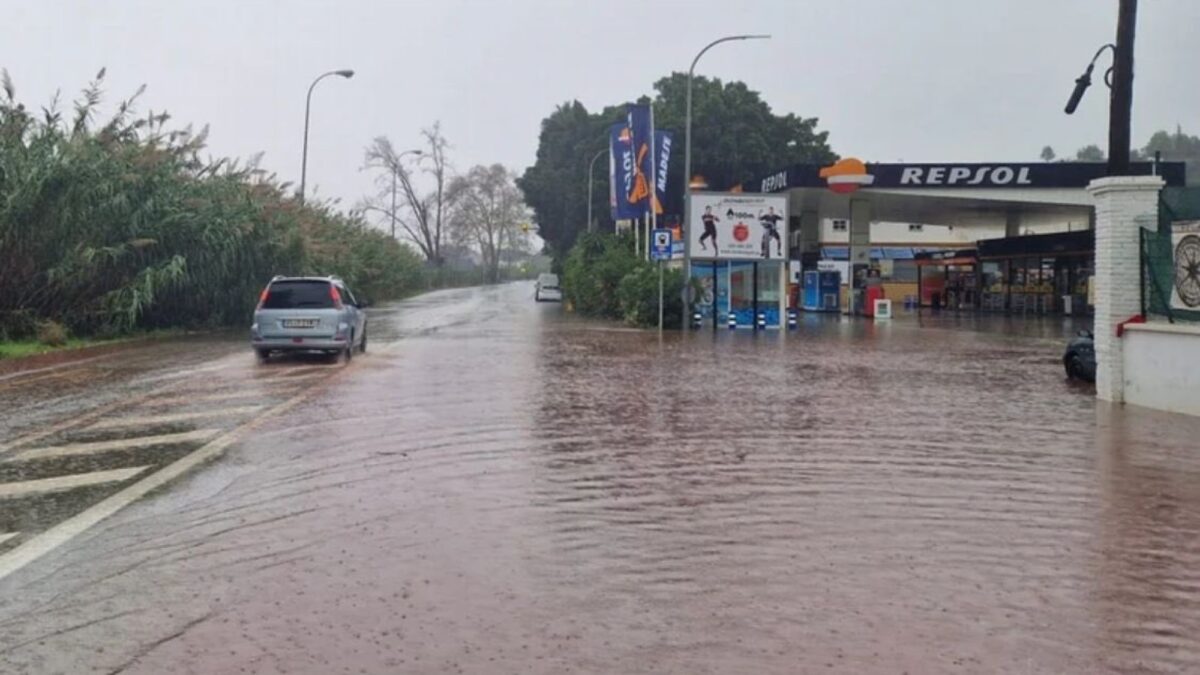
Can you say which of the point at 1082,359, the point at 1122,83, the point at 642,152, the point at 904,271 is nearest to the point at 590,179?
the point at 904,271

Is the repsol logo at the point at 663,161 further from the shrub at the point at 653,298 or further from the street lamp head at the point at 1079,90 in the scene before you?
the street lamp head at the point at 1079,90

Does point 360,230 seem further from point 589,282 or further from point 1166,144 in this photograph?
point 1166,144

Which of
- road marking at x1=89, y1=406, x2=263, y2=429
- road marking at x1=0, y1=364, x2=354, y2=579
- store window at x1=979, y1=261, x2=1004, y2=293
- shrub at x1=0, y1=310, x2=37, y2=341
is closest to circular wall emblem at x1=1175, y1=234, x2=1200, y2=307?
road marking at x1=0, y1=364, x2=354, y2=579

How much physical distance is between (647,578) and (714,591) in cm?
43

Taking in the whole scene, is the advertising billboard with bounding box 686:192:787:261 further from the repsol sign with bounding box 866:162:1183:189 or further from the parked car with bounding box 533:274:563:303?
the parked car with bounding box 533:274:563:303

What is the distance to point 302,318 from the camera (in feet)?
70.0

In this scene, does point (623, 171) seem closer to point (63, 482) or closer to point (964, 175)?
point (964, 175)

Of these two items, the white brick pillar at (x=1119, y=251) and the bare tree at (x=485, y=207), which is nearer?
the white brick pillar at (x=1119, y=251)

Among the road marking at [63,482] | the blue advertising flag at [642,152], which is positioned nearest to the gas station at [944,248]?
the blue advertising flag at [642,152]

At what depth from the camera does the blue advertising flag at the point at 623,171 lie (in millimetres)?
38356

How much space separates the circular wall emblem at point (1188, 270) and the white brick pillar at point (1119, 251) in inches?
36.6

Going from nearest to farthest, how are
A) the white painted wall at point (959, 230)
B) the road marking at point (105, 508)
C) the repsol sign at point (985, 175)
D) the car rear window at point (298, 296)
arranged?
the road marking at point (105, 508) < the car rear window at point (298, 296) < the repsol sign at point (985, 175) < the white painted wall at point (959, 230)

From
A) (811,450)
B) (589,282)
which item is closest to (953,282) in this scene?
(589,282)

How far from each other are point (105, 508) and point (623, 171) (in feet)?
103
